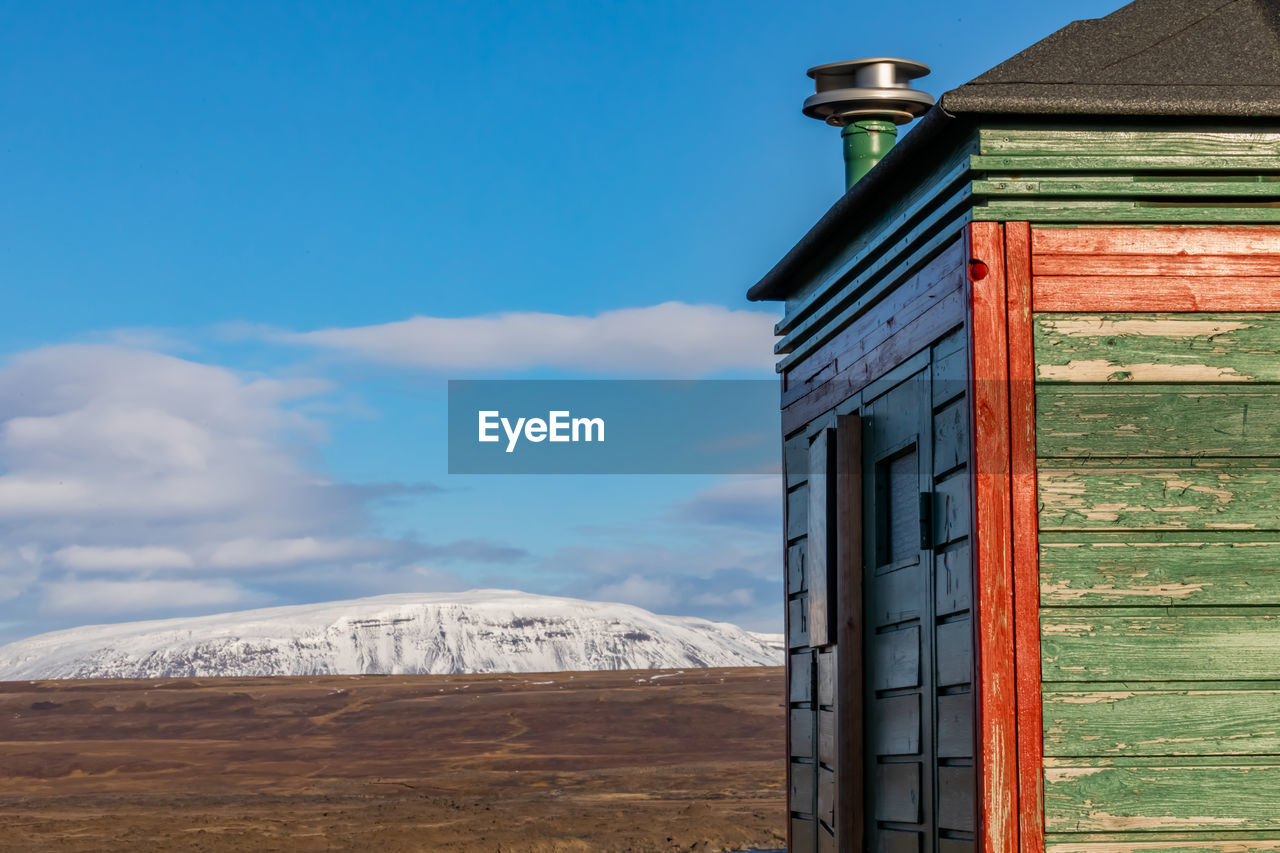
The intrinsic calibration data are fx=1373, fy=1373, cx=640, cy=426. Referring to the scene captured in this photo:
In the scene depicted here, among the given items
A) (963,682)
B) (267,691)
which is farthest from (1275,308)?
(267,691)

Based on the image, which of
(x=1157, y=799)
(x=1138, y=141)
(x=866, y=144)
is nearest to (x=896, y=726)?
(x=1157, y=799)

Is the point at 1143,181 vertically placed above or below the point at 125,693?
above

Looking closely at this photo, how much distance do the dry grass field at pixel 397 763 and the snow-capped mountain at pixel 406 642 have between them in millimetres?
21507

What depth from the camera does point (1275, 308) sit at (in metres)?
5.80

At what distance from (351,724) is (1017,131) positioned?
33074mm

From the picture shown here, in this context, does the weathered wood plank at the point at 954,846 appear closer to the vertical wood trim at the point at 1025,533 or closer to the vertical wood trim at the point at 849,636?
the vertical wood trim at the point at 1025,533

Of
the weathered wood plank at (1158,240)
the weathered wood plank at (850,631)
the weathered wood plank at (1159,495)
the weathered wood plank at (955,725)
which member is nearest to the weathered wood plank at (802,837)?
the weathered wood plank at (850,631)

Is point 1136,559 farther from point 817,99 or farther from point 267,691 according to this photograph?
point 267,691

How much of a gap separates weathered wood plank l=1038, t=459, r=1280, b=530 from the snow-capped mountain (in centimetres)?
6456

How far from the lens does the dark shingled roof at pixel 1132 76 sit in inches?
229

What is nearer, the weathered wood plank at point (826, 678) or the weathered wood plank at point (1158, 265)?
the weathered wood plank at point (1158, 265)

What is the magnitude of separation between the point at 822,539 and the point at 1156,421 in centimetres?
249

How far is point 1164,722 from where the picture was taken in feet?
18.1

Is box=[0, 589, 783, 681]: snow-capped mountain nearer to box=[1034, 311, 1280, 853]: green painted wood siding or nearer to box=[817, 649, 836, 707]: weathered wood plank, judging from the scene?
box=[817, 649, 836, 707]: weathered wood plank
